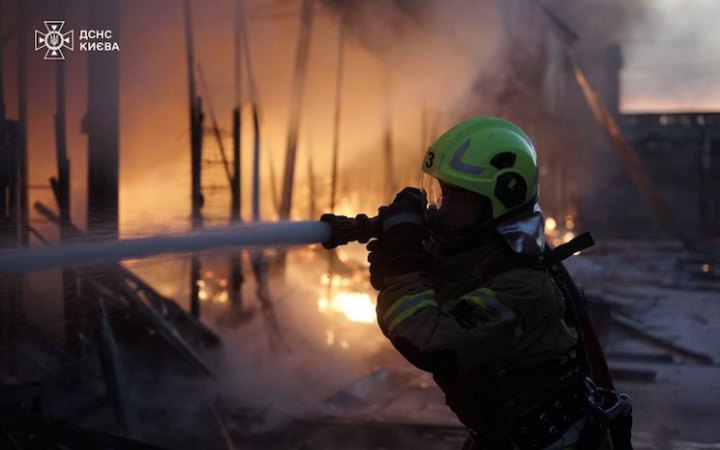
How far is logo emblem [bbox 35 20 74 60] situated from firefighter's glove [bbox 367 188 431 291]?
10.1 ft

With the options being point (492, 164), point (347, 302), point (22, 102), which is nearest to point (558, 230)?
point (347, 302)

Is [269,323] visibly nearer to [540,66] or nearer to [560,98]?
[540,66]

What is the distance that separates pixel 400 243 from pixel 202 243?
1.87 feet

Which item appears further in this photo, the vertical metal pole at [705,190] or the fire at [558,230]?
the vertical metal pole at [705,190]

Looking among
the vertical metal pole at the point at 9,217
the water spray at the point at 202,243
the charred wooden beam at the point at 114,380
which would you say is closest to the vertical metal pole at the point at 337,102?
the charred wooden beam at the point at 114,380

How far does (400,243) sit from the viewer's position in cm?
162

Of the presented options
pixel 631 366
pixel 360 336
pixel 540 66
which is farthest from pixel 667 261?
pixel 360 336

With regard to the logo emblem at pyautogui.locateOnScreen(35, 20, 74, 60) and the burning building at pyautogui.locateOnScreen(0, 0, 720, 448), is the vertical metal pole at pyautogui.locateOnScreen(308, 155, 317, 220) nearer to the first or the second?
the burning building at pyautogui.locateOnScreen(0, 0, 720, 448)

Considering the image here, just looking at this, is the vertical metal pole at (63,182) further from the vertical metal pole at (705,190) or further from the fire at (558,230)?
the vertical metal pole at (705,190)

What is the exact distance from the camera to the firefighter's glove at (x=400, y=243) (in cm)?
162

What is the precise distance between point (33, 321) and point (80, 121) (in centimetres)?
130

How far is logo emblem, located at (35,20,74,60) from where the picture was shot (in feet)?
13.3

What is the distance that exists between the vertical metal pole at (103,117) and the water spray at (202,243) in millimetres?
2367

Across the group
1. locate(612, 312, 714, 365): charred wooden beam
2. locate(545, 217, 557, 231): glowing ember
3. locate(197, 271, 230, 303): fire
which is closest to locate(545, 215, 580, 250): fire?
locate(545, 217, 557, 231): glowing ember
